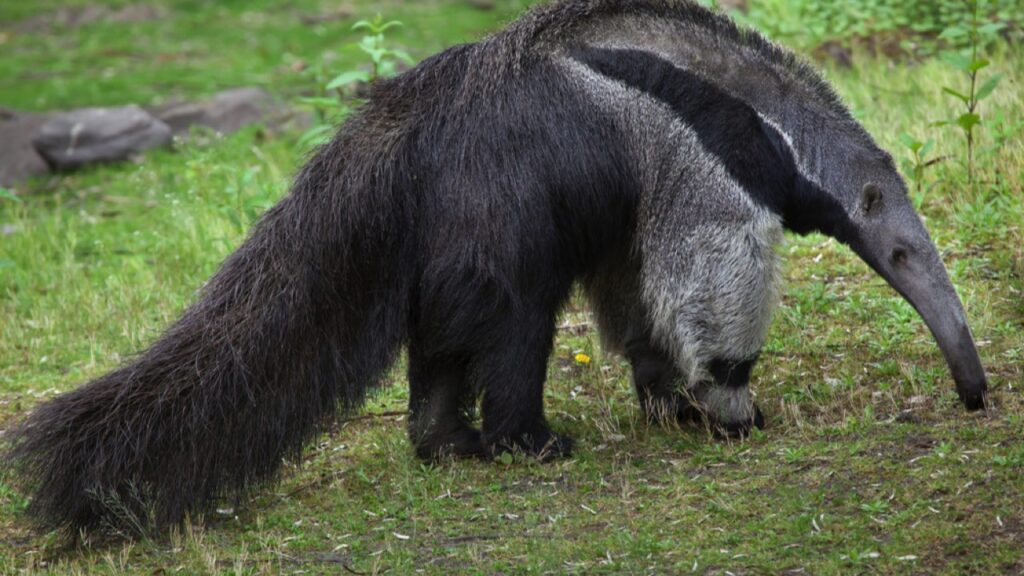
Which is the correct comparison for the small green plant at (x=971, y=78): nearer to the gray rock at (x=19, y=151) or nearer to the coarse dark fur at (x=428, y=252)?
the coarse dark fur at (x=428, y=252)

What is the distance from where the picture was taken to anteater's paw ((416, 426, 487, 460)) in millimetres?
5852

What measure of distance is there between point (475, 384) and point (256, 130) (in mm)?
7727

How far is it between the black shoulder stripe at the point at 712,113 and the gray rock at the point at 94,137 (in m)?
8.16

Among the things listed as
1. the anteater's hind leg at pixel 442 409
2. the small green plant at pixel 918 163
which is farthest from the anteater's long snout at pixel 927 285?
the small green plant at pixel 918 163

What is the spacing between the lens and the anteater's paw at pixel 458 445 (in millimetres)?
5852

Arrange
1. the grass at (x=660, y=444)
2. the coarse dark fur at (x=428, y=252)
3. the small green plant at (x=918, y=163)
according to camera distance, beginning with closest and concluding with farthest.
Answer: the grass at (x=660, y=444)
the coarse dark fur at (x=428, y=252)
the small green plant at (x=918, y=163)

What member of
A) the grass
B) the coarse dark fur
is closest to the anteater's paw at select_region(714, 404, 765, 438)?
the grass

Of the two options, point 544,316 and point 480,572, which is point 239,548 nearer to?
point 480,572

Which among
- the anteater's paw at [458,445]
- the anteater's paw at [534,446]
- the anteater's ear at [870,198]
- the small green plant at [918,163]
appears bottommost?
the anteater's paw at [458,445]

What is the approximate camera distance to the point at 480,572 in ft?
15.0

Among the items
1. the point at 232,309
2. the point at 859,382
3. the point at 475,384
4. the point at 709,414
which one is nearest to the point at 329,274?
the point at 232,309

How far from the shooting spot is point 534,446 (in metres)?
5.73

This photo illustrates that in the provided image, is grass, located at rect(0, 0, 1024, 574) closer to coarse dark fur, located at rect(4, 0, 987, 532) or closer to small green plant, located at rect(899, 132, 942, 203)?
small green plant, located at rect(899, 132, 942, 203)

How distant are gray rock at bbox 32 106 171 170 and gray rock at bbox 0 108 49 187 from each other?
13 centimetres
